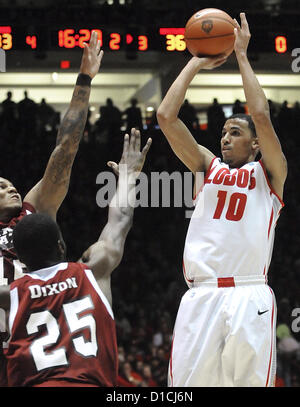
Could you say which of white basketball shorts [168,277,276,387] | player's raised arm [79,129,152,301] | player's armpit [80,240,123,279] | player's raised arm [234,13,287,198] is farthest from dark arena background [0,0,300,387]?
player's armpit [80,240,123,279]

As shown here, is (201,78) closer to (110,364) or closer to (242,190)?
(242,190)

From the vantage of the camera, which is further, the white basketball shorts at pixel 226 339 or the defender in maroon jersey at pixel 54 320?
the white basketball shorts at pixel 226 339

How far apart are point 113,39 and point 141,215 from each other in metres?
4.44

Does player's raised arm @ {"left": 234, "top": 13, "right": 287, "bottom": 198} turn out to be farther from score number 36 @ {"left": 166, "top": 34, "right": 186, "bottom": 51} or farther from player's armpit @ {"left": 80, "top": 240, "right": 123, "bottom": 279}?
score number 36 @ {"left": 166, "top": 34, "right": 186, "bottom": 51}

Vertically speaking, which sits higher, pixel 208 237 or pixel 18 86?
pixel 18 86

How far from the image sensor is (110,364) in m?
3.09

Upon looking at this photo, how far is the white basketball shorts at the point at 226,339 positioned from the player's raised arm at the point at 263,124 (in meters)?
0.68

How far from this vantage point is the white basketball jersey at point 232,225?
172 inches

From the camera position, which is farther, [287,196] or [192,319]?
[287,196]

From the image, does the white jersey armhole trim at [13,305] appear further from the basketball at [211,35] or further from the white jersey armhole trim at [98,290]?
the basketball at [211,35]

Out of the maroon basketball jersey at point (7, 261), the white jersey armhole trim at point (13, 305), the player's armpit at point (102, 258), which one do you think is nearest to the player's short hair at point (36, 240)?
the white jersey armhole trim at point (13, 305)

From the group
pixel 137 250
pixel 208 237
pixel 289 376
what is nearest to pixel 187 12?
pixel 137 250

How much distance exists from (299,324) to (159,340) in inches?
81.3
